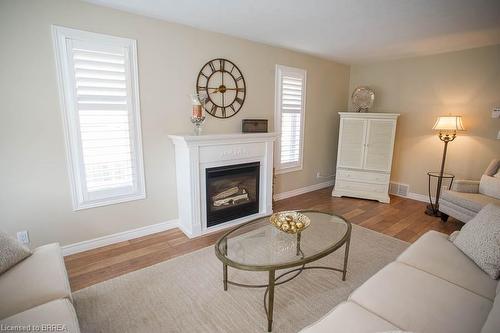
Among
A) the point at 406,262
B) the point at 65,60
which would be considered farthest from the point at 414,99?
the point at 65,60

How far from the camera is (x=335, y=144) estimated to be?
5.22 m

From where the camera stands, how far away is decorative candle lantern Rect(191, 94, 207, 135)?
117 inches

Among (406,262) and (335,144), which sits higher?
(335,144)

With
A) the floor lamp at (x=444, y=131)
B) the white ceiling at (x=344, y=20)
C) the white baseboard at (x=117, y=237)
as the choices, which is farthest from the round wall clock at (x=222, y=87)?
the floor lamp at (x=444, y=131)

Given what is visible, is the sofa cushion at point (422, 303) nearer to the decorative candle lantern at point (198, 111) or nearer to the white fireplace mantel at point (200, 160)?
the white fireplace mantel at point (200, 160)

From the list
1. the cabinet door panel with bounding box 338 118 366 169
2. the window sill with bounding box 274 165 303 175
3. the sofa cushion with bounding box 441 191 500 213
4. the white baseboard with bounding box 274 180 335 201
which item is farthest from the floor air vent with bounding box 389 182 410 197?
the window sill with bounding box 274 165 303 175

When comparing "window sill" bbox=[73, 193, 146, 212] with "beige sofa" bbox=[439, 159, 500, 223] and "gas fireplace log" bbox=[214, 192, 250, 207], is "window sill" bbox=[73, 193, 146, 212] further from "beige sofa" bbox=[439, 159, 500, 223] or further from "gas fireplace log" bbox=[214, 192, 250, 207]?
"beige sofa" bbox=[439, 159, 500, 223]

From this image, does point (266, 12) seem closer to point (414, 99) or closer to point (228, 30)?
point (228, 30)

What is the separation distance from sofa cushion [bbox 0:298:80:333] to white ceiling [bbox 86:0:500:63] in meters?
2.47

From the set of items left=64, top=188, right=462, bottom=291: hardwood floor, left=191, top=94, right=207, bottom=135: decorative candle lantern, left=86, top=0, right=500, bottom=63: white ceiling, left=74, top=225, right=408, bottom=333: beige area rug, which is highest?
left=86, top=0, right=500, bottom=63: white ceiling

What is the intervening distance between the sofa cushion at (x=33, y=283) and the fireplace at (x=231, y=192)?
5.55 feet

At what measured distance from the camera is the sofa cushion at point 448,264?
1490 mm

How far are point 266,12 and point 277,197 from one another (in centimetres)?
283

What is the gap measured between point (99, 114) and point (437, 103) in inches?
192
